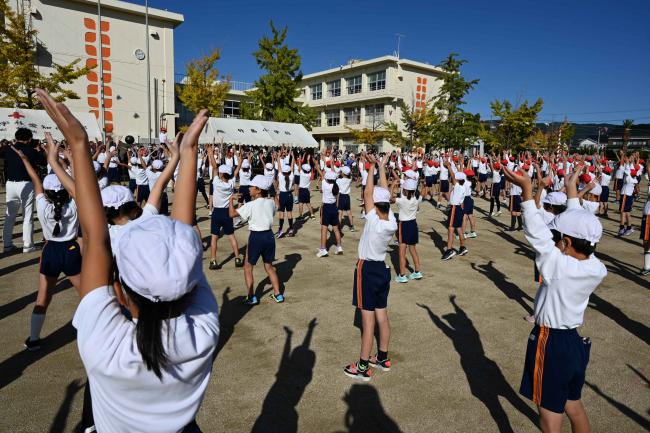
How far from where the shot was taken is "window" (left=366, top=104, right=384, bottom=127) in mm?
44812

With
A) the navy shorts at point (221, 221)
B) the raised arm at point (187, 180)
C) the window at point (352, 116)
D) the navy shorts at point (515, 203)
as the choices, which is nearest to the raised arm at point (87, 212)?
the raised arm at point (187, 180)

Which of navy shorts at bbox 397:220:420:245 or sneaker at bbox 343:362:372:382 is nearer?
sneaker at bbox 343:362:372:382

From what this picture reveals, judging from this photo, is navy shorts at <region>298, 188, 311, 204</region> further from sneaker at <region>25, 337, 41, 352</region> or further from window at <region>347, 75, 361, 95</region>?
window at <region>347, 75, 361, 95</region>

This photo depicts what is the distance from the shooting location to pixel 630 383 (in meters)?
4.31

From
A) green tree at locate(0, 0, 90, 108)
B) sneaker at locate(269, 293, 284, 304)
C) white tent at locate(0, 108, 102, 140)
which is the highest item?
green tree at locate(0, 0, 90, 108)

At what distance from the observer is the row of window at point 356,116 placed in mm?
45031

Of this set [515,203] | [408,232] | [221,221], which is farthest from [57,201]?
[515,203]

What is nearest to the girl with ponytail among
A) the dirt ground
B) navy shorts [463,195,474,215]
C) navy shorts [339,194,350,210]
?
the dirt ground

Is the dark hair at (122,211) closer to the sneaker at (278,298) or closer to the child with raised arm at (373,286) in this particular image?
the child with raised arm at (373,286)

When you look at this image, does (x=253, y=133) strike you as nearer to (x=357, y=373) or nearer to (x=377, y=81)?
(x=377, y=81)

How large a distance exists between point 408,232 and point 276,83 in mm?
30895

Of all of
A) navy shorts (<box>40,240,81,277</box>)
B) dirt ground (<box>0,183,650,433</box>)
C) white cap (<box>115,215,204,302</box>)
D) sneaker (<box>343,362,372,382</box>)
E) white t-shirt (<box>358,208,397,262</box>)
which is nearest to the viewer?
white cap (<box>115,215,204,302</box>)

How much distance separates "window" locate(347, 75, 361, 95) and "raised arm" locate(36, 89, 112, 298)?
48750 mm

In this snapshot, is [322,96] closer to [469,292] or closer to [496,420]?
[469,292]
